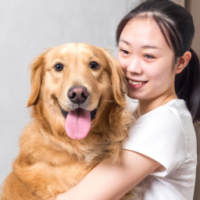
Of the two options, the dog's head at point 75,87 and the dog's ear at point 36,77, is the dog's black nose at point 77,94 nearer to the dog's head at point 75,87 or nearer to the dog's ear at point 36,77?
the dog's head at point 75,87

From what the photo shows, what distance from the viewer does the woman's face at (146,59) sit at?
1303mm

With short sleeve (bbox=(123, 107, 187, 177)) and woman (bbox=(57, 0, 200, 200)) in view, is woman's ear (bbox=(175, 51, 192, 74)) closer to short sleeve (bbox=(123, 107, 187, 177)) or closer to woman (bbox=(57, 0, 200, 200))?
woman (bbox=(57, 0, 200, 200))

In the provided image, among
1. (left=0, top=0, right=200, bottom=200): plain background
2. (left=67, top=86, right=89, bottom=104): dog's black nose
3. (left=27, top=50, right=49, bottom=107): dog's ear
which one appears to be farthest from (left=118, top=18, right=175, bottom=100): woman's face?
(left=0, top=0, right=200, bottom=200): plain background

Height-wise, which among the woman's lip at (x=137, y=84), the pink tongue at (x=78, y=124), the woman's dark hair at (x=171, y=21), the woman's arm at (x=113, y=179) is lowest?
the woman's arm at (x=113, y=179)

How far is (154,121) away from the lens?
1.23 metres

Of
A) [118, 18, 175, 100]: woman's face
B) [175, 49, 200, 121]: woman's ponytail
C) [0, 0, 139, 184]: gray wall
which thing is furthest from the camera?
[0, 0, 139, 184]: gray wall

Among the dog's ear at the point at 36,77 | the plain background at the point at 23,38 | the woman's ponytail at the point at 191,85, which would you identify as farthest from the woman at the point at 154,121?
the plain background at the point at 23,38

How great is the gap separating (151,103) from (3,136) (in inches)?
58.7

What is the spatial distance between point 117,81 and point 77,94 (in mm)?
260

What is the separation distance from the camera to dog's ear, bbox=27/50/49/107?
1387mm

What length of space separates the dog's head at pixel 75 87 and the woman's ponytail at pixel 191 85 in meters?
0.50

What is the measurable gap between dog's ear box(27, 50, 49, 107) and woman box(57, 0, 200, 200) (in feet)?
1.33

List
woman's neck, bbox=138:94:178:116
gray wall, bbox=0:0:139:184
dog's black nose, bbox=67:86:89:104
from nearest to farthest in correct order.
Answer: dog's black nose, bbox=67:86:89:104 < woman's neck, bbox=138:94:178:116 < gray wall, bbox=0:0:139:184

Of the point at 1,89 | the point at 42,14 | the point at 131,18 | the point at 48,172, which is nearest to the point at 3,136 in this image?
the point at 1,89
